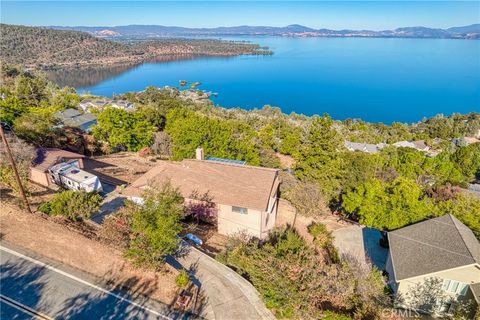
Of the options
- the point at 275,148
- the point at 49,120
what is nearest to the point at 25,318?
the point at 49,120

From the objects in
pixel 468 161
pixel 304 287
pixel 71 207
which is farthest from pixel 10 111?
pixel 468 161

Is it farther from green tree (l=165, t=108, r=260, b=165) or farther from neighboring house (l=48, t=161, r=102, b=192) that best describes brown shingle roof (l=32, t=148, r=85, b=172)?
green tree (l=165, t=108, r=260, b=165)

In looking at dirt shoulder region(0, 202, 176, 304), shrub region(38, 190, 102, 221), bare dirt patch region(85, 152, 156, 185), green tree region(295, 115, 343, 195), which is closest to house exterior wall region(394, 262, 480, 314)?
dirt shoulder region(0, 202, 176, 304)

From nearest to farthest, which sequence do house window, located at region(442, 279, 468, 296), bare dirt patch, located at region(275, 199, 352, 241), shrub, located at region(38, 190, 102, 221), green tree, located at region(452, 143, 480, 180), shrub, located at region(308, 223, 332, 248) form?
house window, located at region(442, 279, 468, 296)
shrub, located at region(38, 190, 102, 221)
shrub, located at region(308, 223, 332, 248)
bare dirt patch, located at region(275, 199, 352, 241)
green tree, located at region(452, 143, 480, 180)

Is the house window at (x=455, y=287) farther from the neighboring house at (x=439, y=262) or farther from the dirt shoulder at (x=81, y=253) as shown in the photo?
the dirt shoulder at (x=81, y=253)

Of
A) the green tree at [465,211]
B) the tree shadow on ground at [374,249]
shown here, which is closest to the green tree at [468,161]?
the green tree at [465,211]

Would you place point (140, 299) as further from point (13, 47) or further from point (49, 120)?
Result: point (13, 47)
